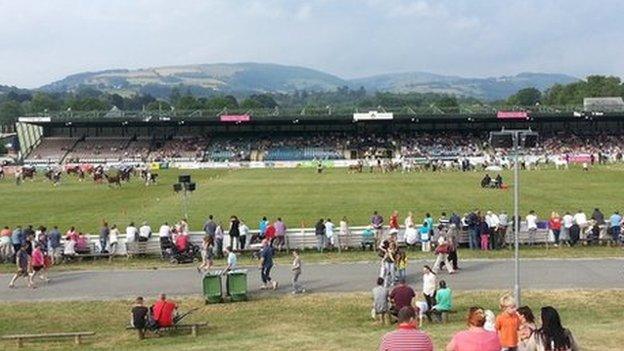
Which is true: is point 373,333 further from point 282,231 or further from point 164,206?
point 164,206

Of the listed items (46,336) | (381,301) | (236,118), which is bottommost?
(46,336)

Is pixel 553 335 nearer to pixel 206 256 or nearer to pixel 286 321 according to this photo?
pixel 286 321

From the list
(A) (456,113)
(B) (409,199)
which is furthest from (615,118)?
(B) (409,199)

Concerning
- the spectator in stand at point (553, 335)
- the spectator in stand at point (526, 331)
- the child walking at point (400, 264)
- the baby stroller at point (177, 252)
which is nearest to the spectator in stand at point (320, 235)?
the baby stroller at point (177, 252)

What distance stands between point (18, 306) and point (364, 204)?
2437 cm

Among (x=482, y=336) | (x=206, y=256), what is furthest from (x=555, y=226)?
(x=482, y=336)

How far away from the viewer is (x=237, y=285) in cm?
2062

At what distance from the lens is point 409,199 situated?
145ft

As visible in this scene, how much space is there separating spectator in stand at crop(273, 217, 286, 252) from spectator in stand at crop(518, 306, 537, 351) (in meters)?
17.3

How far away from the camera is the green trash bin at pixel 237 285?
20.5 m

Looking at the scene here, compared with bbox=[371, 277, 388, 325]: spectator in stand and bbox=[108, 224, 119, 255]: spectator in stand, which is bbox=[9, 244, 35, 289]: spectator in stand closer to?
bbox=[108, 224, 119, 255]: spectator in stand

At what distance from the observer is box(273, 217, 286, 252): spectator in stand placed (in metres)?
27.8

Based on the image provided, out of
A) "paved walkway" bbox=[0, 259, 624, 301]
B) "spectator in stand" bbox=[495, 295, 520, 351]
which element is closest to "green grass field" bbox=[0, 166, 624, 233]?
"paved walkway" bbox=[0, 259, 624, 301]

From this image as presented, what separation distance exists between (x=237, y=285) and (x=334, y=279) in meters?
3.56
